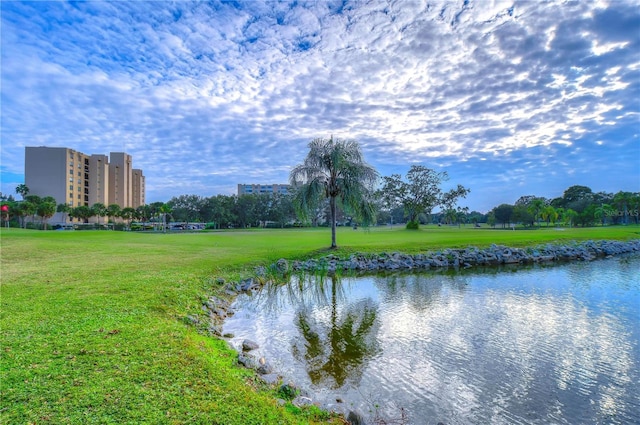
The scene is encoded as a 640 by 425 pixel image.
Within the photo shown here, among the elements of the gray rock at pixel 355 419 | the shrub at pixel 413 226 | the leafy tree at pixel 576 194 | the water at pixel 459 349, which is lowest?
the water at pixel 459 349

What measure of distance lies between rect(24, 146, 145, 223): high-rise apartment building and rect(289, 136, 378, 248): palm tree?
351ft

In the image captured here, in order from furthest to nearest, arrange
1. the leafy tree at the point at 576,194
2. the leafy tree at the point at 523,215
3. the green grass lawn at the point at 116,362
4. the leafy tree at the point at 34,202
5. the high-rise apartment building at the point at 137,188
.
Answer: the high-rise apartment building at the point at 137,188, the leafy tree at the point at 576,194, the leafy tree at the point at 523,215, the leafy tree at the point at 34,202, the green grass lawn at the point at 116,362

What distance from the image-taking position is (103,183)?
11806cm

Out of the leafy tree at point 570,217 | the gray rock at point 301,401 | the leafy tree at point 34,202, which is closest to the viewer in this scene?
the gray rock at point 301,401

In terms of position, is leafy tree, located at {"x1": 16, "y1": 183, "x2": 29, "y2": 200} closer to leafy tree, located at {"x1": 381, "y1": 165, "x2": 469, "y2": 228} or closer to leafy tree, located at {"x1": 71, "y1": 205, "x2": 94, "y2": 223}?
leafy tree, located at {"x1": 71, "y1": 205, "x2": 94, "y2": 223}

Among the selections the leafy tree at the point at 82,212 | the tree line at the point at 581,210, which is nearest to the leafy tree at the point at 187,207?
the leafy tree at the point at 82,212

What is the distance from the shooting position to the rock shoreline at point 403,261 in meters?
10.4

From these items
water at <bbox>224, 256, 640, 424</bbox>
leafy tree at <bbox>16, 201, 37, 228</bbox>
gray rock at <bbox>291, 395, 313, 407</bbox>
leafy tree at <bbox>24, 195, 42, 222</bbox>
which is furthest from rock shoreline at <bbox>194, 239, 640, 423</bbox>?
leafy tree at <bbox>24, 195, 42, 222</bbox>

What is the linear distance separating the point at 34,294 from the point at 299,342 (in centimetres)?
795

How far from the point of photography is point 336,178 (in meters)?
23.2

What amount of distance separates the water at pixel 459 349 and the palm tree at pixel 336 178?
31.3 feet

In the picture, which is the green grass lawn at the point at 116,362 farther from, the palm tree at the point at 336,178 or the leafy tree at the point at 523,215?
the leafy tree at the point at 523,215

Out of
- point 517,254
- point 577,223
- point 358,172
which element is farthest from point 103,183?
point 577,223

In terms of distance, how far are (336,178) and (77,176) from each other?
11765 cm
